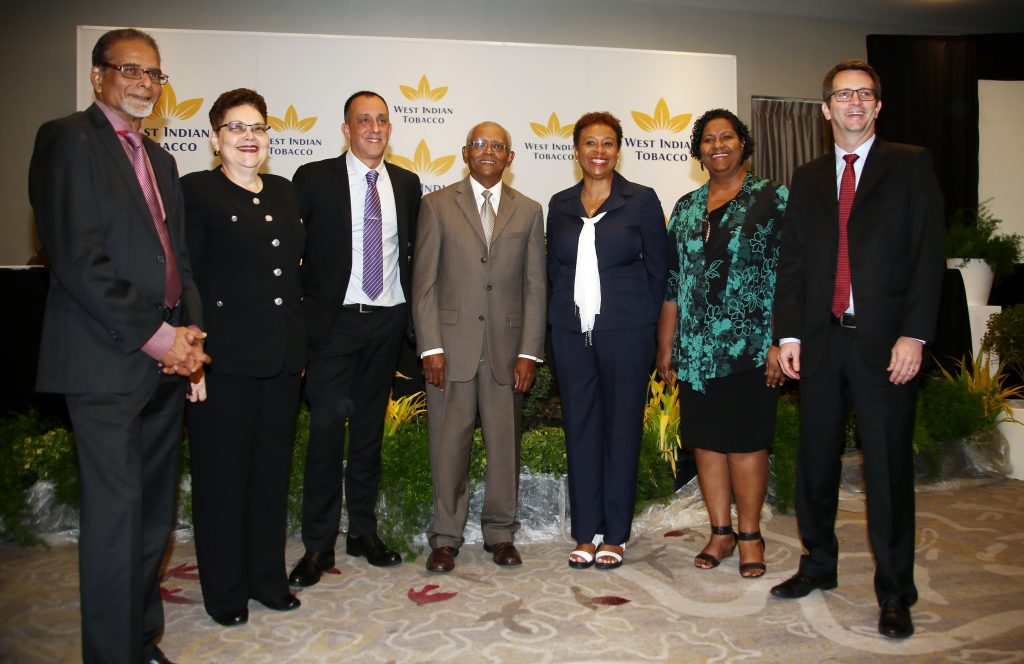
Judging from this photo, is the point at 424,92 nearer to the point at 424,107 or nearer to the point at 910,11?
the point at 424,107

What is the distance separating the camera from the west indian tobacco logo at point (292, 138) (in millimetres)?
5973

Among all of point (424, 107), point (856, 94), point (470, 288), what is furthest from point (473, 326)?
point (424, 107)

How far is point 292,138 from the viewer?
6.00 m

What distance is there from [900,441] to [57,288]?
2723 millimetres

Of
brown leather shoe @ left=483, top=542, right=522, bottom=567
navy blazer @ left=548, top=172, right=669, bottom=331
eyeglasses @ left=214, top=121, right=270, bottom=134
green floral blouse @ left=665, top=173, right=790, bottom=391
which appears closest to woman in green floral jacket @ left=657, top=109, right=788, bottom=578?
green floral blouse @ left=665, top=173, right=790, bottom=391

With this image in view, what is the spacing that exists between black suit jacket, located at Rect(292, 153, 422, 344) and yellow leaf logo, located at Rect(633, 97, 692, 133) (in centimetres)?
367

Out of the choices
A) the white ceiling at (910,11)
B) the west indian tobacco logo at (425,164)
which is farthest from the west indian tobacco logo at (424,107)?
the white ceiling at (910,11)

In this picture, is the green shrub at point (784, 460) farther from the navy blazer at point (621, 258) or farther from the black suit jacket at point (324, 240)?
the black suit jacket at point (324, 240)

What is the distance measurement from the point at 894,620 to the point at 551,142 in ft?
14.7

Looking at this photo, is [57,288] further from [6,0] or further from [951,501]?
[6,0]

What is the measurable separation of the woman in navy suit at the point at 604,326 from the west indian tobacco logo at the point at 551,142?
2.77 metres

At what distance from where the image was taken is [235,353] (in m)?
2.75

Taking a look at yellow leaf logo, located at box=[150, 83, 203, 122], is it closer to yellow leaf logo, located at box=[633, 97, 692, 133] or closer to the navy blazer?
yellow leaf logo, located at box=[633, 97, 692, 133]

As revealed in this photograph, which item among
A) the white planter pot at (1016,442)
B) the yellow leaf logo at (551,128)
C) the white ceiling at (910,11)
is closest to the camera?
the white planter pot at (1016,442)
